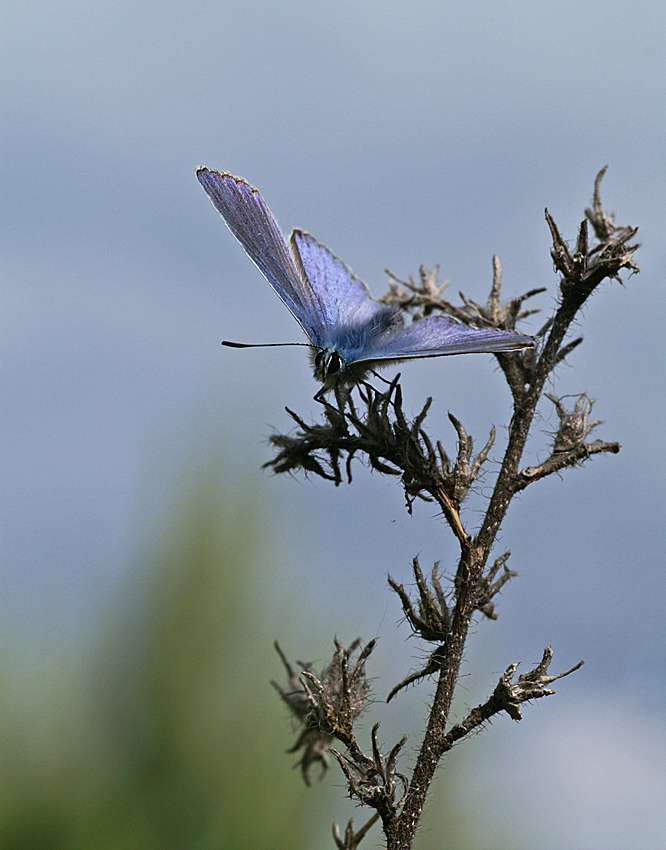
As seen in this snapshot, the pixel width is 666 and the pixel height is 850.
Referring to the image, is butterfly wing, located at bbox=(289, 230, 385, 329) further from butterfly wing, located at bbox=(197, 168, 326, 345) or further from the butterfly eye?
the butterfly eye

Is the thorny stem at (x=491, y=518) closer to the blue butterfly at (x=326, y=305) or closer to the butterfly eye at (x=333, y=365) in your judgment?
the blue butterfly at (x=326, y=305)

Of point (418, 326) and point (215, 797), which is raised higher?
point (418, 326)

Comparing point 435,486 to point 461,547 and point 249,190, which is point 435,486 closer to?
point 461,547

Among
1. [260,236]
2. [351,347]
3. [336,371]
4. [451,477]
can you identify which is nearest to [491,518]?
[451,477]

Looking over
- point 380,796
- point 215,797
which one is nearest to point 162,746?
point 215,797

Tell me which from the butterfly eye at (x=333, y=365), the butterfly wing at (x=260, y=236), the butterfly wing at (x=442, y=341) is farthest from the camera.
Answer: the butterfly wing at (x=260, y=236)

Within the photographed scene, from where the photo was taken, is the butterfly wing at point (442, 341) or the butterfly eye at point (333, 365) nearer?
the butterfly wing at point (442, 341)

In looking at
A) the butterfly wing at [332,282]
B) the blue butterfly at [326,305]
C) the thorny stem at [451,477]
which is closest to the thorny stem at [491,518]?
the thorny stem at [451,477]
